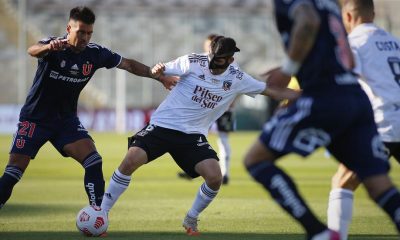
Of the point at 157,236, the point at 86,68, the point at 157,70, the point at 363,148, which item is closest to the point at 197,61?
the point at 157,70

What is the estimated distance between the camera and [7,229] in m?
10.3

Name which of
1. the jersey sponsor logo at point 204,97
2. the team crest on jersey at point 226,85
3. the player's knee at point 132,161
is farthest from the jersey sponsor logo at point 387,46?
the player's knee at point 132,161

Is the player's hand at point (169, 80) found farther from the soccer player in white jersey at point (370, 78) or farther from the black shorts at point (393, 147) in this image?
the black shorts at point (393, 147)

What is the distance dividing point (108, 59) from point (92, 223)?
2.02m

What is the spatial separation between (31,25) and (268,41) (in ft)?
42.8

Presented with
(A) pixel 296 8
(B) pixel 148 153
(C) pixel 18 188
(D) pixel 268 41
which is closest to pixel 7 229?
(B) pixel 148 153

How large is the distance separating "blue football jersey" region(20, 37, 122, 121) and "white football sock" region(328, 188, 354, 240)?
3595 mm

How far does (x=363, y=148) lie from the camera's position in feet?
22.5

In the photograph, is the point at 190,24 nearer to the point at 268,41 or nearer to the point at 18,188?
the point at 268,41

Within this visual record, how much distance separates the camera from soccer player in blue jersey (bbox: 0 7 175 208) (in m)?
9.98

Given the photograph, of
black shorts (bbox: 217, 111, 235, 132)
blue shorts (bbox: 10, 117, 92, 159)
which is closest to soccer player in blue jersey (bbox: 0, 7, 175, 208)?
blue shorts (bbox: 10, 117, 92, 159)

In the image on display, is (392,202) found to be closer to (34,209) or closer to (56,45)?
(56,45)

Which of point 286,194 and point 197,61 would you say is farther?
point 197,61

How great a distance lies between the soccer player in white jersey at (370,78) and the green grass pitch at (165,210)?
1.81 m
